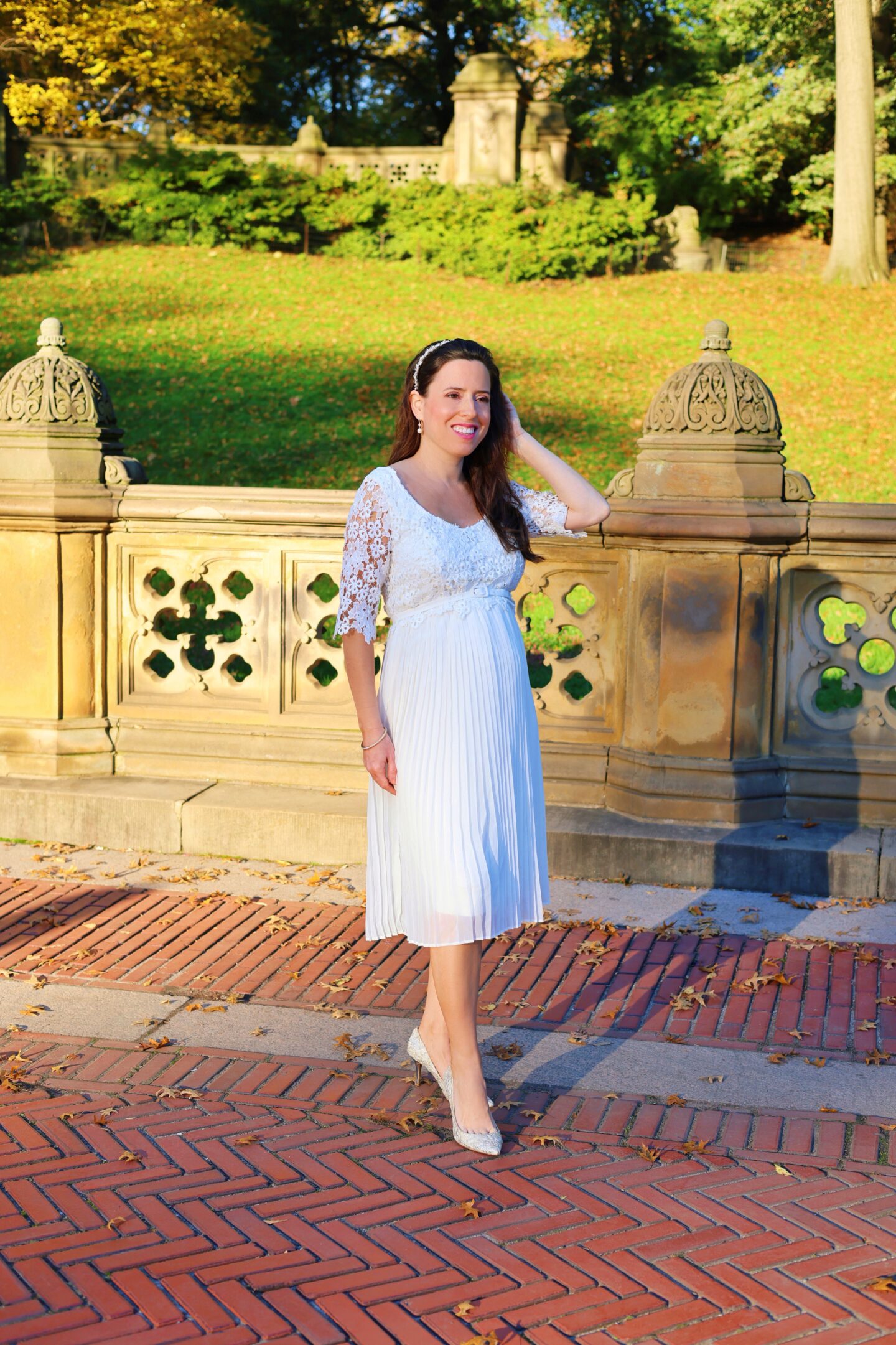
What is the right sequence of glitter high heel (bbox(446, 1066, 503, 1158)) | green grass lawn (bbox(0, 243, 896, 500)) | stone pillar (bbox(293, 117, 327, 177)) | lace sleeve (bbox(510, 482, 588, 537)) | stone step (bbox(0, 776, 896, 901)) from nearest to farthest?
glitter high heel (bbox(446, 1066, 503, 1158))
lace sleeve (bbox(510, 482, 588, 537))
stone step (bbox(0, 776, 896, 901))
green grass lawn (bbox(0, 243, 896, 500))
stone pillar (bbox(293, 117, 327, 177))

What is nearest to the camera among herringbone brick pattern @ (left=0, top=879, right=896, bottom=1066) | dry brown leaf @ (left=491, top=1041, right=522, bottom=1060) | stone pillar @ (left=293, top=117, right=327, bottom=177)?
dry brown leaf @ (left=491, top=1041, right=522, bottom=1060)

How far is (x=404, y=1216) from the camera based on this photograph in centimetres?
320

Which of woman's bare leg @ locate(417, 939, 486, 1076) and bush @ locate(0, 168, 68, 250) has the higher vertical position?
bush @ locate(0, 168, 68, 250)

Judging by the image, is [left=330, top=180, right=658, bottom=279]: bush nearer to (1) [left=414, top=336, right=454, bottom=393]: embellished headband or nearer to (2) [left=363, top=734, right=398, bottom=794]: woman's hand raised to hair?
(1) [left=414, top=336, right=454, bottom=393]: embellished headband

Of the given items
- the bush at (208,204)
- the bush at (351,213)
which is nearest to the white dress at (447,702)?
the bush at (351,213)

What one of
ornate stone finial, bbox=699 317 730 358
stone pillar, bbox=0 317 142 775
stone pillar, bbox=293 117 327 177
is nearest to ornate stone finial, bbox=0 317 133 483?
stone pillar, bbox=0 317 142 775

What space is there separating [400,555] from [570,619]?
261 centimetres

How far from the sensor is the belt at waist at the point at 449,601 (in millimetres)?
3594

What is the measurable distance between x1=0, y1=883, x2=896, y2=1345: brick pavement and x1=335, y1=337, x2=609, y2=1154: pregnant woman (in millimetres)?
333

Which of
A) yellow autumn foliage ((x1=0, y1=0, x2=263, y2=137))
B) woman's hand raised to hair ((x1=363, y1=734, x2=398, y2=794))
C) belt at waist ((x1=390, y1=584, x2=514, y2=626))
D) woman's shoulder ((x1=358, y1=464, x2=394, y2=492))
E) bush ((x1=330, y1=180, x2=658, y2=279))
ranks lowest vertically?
woman's hand raised to hair ((x1=363, y1=734, x2=398, y2=794))

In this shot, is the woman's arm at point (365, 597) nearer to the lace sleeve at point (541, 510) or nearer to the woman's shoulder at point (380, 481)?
the woman's shoulder at point (380, 481)

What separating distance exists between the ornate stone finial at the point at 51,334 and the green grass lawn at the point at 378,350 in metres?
7.83

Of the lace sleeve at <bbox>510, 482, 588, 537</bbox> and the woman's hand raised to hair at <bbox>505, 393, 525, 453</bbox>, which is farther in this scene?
the lace sleeve at <bbox>510, 482, 588, 537</bbox>

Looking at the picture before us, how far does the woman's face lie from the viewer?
3.55 meters
